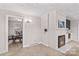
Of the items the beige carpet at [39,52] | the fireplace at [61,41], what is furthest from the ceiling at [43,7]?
the beige carpet at [39,52]

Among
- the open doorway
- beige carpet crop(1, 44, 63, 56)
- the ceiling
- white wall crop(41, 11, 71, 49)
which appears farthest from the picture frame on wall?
the open doorway

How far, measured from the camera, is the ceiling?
165cm

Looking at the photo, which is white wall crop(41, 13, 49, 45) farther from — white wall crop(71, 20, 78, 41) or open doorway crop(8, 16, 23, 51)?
open doorway crop(8, 16, 23, 51)

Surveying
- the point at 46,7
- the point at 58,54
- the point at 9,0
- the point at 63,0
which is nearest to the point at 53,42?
the point at 58,54

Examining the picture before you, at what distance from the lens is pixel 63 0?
157cm

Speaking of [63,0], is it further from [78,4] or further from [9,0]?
[9,0]

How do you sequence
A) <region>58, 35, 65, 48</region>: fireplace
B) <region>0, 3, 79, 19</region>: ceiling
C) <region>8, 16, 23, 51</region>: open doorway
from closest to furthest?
<region>0, 3, 79, 19</region>: ceiling < <region>58, 35, 65, 48</region>: fireplace < <region>8, 16, 23, 51</region>: open doorway

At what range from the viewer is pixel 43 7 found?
5.75ft

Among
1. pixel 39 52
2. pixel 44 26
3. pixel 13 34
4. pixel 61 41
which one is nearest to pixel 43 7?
pixel 44 26

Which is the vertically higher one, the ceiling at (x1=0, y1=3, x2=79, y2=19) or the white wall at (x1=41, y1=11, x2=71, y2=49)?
the ceiling at (x1=0, y1=3, x2=79, y2=19)

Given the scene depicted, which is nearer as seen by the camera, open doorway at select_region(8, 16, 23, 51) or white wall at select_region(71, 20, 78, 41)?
white wall at select_region(71, 20, 78, 41)

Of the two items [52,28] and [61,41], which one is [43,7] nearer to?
[52,28]

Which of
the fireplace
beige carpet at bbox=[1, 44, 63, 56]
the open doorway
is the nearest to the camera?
beige carpet at bbox=[1, 44, 63, 56]

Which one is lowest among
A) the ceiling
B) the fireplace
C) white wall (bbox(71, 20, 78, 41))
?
the fireplace
